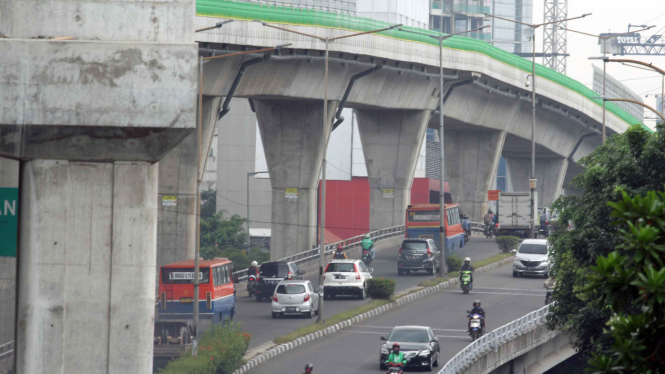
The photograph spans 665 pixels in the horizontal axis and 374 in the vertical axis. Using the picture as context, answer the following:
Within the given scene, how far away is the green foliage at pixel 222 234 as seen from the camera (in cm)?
7519

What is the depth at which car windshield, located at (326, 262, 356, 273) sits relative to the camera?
1623 inches

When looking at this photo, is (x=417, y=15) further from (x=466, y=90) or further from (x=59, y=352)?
(x=59, y=352)

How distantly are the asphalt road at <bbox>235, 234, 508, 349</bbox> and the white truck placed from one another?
132 inches

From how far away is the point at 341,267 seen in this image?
135 ft

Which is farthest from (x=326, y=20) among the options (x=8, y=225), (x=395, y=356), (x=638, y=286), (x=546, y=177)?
(x=638, y=286)

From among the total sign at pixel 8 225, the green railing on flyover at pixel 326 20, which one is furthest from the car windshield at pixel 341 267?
the total sign at pixel 8 225

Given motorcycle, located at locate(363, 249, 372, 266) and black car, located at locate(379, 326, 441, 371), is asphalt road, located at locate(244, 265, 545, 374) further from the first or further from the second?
motorcycle, located at locate(363, 249, 372, 266)

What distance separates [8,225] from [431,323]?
24.8 m

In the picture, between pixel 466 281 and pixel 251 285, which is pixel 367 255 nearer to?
pixel 251 285

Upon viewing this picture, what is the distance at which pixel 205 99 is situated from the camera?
45.6m

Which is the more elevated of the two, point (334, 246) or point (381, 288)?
point (334, 246)

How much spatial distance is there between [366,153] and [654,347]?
54.3 meters

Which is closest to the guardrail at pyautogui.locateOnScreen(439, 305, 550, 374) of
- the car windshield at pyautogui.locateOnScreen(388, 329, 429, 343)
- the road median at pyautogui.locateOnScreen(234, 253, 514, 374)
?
the car windshield at pyautogui.locateOnScreen(388, 329, 429, 343)

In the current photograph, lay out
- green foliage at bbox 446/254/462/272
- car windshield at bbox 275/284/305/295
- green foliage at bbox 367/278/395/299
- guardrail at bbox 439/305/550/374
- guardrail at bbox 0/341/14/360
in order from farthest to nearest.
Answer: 1. green foliage at bbox 446/254/462/272
2. green foliage at bbox 367/278/395/299
3. car windshield at bbox 275/284/305/295
4. guardrail at bbox 439/305/550/374
5. guardrail at bbox 0/341/14/360
